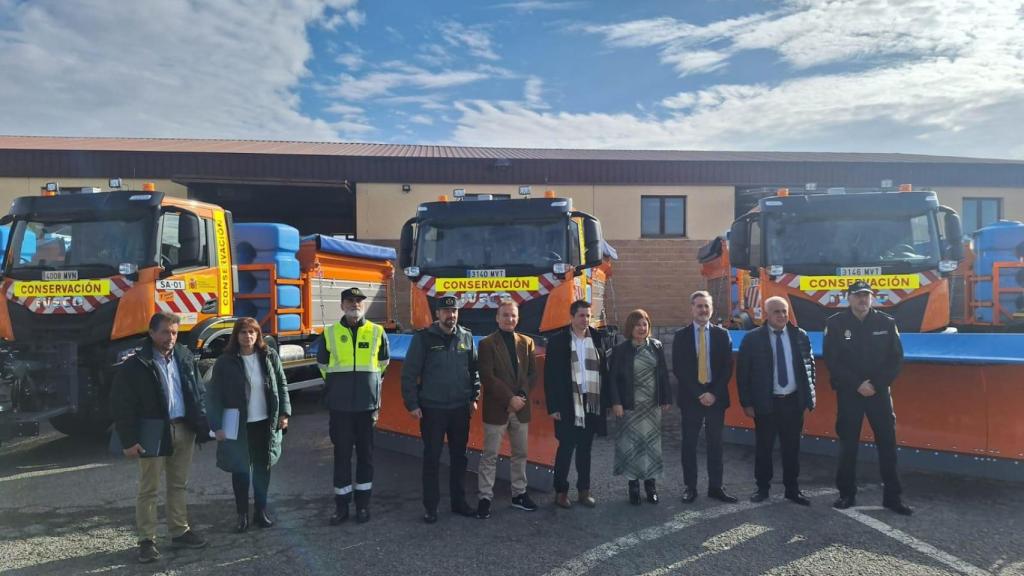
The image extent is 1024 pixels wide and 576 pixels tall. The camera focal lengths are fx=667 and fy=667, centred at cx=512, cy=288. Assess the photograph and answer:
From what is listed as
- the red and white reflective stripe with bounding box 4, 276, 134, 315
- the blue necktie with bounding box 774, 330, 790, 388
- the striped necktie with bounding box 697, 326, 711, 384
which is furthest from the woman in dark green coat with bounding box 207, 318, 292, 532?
the blue necktie with bounding box 774, 330, 790, 388

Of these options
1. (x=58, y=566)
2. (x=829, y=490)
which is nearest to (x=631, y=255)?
(x=829, y=490)

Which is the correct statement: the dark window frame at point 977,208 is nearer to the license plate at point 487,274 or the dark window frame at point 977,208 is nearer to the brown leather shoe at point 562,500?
the license plate at point 487,274

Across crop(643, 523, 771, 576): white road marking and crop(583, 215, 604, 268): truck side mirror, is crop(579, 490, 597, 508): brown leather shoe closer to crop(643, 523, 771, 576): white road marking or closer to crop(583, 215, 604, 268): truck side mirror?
crop(643, 523, 771, 576): white road marking

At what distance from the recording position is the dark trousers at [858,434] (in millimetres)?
5012

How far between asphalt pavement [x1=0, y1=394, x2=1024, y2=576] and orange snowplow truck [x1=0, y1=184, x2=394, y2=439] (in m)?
1.10

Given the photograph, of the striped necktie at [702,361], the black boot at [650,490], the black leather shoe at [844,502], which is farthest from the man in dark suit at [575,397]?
the black leather shoe at [844,502]

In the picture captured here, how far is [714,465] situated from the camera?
532cm

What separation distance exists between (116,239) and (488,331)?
4.18 m

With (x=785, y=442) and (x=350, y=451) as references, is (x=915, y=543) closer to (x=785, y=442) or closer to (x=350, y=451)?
(x=785, y=442)

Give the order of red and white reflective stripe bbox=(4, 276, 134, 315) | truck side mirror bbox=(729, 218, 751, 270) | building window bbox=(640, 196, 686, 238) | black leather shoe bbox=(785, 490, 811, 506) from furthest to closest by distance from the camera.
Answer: building window bbox=(640, 196, 686, 238)
truck side mirror bbox=(729, 218, 751, 270)
red and white reflective stripe bbox=(4, 276, 134, 315)
black leather shoe bbox=(785, 490, 811, 506)

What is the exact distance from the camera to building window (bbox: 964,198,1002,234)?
1862 centimetres

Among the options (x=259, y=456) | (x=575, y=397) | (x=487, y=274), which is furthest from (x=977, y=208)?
(x=259, y=456)

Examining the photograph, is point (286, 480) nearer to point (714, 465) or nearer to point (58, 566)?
point (58, 566)

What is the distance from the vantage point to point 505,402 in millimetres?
4961
